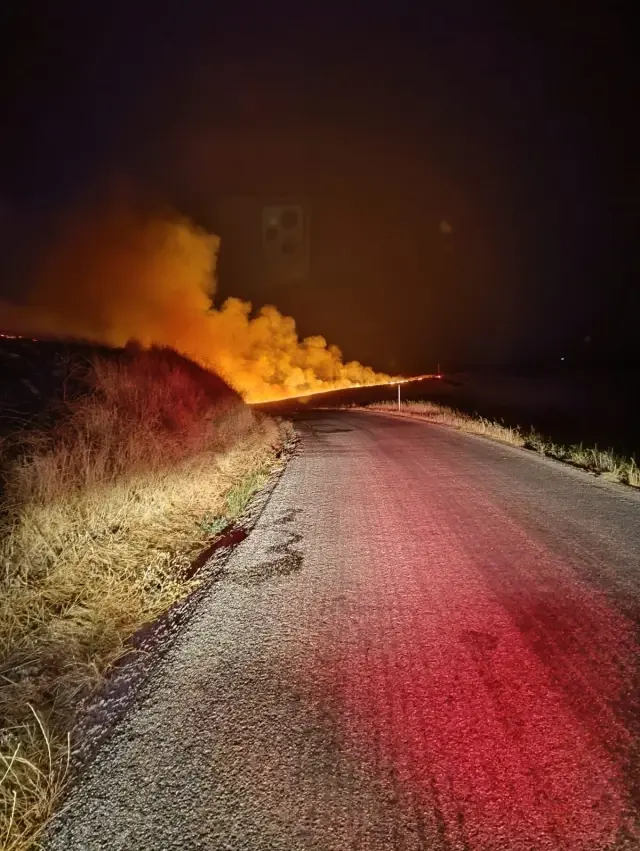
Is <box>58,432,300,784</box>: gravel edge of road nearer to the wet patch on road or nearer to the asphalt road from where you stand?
the asphalt road

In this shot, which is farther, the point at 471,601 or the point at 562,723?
the point at 471,601

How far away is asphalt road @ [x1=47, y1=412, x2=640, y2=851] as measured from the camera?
99.9 inches

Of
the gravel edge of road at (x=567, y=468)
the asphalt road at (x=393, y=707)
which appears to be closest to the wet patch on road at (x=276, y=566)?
the asphalt road at (x=393, y=707)

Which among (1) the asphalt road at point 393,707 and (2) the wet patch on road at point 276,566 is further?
(2) the wet patch on road at point 276,566

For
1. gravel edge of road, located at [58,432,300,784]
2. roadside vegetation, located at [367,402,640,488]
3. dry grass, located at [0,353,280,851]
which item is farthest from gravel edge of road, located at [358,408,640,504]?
gravel edge of road, located at [58,432,300,784]

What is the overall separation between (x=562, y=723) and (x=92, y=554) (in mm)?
4607

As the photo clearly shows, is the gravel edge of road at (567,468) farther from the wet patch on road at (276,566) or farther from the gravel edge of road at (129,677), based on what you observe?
the gravel edge of road at (129,677)

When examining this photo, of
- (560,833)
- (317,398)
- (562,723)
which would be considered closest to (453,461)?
(562,723)

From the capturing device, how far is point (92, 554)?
5879mm

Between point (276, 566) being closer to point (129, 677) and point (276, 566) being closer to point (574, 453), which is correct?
point (129, 677)

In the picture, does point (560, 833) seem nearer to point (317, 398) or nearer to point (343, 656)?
point (343, 656)

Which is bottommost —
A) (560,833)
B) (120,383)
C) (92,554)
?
(560,833)

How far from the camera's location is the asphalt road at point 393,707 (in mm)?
2537

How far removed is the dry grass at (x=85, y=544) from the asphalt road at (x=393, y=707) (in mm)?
486
